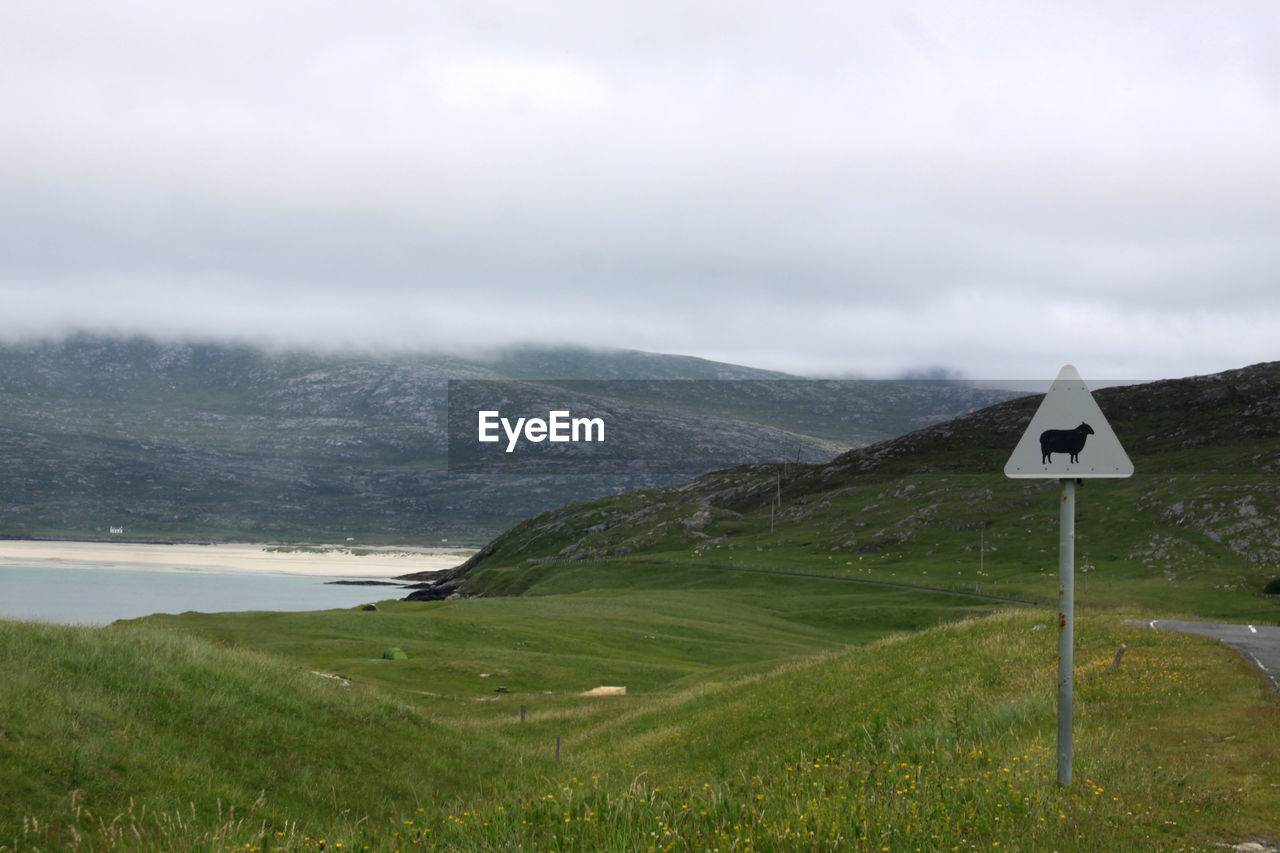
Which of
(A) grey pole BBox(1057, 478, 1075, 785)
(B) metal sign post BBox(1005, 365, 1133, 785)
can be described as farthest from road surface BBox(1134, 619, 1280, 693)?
(B) metal sign post BBox(1005, 365, 1133, 785)

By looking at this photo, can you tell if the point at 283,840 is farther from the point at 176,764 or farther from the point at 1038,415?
the point at 1038,415

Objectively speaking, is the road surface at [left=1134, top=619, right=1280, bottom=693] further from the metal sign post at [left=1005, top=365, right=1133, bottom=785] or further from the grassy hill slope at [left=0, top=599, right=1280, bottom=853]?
the metal sign post at [left=1005, top=365, right=1133, bottom=785]

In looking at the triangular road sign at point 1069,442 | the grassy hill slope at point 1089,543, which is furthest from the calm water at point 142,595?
the triangular road sign at point 1069,442

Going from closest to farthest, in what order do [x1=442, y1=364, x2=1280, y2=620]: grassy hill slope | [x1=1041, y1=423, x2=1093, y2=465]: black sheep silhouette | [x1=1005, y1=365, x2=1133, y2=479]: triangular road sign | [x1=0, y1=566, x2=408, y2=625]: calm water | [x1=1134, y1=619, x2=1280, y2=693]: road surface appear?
1. [x1=1005, y1=365, x2=1133, y2=479]: triangular road sign
2. [x1=1041, y1=423, x2=1093, y2=465]: black sheep silhouette
3. [x1=1134, y1=619, x2=1280, y2=693]: road surface
4. [x1=442, y1=364, x2=1280, y2=620]: grassy hill slope
5. [x1=0, y1=566, x2=408, y2=625]: calm water

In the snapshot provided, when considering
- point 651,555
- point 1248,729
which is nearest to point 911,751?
point 1248,729

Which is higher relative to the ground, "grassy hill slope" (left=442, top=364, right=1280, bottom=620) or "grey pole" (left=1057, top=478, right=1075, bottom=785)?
"grey pole" (left=1057, top=478, right=1075, bottom=785)

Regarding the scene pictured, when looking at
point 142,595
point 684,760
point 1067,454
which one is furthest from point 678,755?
point 142,595
